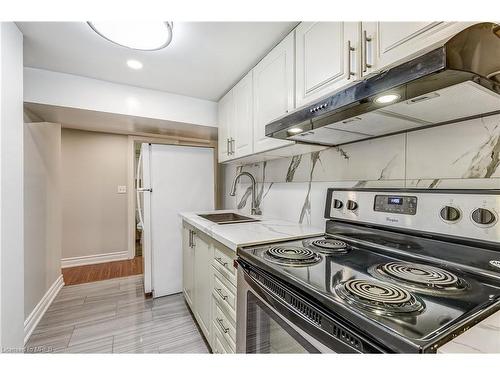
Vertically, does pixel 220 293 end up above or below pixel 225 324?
above

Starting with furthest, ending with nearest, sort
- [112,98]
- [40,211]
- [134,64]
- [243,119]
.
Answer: [40,211] → [112,98] → [243,119] → [134,64]

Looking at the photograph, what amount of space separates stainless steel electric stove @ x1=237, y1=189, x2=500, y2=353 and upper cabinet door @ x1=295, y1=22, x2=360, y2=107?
1.84 feet

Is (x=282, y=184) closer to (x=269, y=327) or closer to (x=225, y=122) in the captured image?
(x=225, y=122)

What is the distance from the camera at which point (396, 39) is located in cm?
79

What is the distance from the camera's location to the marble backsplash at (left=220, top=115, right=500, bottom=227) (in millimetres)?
857

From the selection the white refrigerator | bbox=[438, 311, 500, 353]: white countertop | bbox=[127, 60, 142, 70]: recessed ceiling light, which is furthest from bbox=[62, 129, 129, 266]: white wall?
bbox=[438, 311, 500, 353]: white countertop

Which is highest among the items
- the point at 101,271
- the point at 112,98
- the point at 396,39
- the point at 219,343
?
the point at 112,98

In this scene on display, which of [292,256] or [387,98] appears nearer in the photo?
[387,98]

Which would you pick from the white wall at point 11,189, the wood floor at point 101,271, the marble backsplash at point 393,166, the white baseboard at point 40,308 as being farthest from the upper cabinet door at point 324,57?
the wood floor at point 101,271

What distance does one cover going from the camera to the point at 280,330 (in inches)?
31.5

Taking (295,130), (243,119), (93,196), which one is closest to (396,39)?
(295,130)

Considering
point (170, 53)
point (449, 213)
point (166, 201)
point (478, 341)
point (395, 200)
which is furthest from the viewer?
point (166, 201)

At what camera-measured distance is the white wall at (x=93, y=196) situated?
3.37 m

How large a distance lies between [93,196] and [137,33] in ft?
9.92
